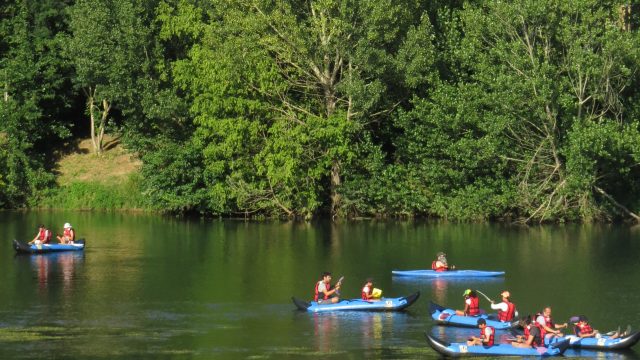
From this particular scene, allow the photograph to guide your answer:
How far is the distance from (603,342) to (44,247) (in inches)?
1261

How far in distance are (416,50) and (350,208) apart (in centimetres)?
1144

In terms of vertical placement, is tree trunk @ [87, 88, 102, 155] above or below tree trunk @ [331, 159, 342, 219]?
above

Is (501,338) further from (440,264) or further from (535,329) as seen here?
→ (440,264)

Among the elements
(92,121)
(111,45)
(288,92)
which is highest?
(111,45)

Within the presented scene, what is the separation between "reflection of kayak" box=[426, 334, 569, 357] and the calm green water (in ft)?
1.66

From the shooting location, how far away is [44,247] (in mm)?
59750

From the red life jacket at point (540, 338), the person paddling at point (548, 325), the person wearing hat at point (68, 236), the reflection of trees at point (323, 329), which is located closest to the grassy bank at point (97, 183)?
the person wearing hat at point (68, 236)

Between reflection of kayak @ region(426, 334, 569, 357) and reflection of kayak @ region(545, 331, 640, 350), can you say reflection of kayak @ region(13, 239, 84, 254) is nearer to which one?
reflection of kayak @ region(426, 334, 569, 357)

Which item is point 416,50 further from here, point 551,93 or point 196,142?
point 196,142

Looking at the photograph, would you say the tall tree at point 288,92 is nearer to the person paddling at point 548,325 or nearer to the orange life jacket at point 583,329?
the person paddling at point 548,325

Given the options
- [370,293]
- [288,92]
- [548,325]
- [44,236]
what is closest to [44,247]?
[44,236]

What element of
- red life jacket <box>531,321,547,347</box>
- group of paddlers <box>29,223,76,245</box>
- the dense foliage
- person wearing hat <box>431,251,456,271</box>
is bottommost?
red life jacket <box>531,321,547,347</box>

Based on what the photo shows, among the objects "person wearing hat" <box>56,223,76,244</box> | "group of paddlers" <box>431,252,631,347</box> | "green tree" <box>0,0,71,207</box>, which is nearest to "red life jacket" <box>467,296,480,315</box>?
"group of paddlers" <box>431,252,631,347</box>

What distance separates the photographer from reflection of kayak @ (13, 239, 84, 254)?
194 feet
